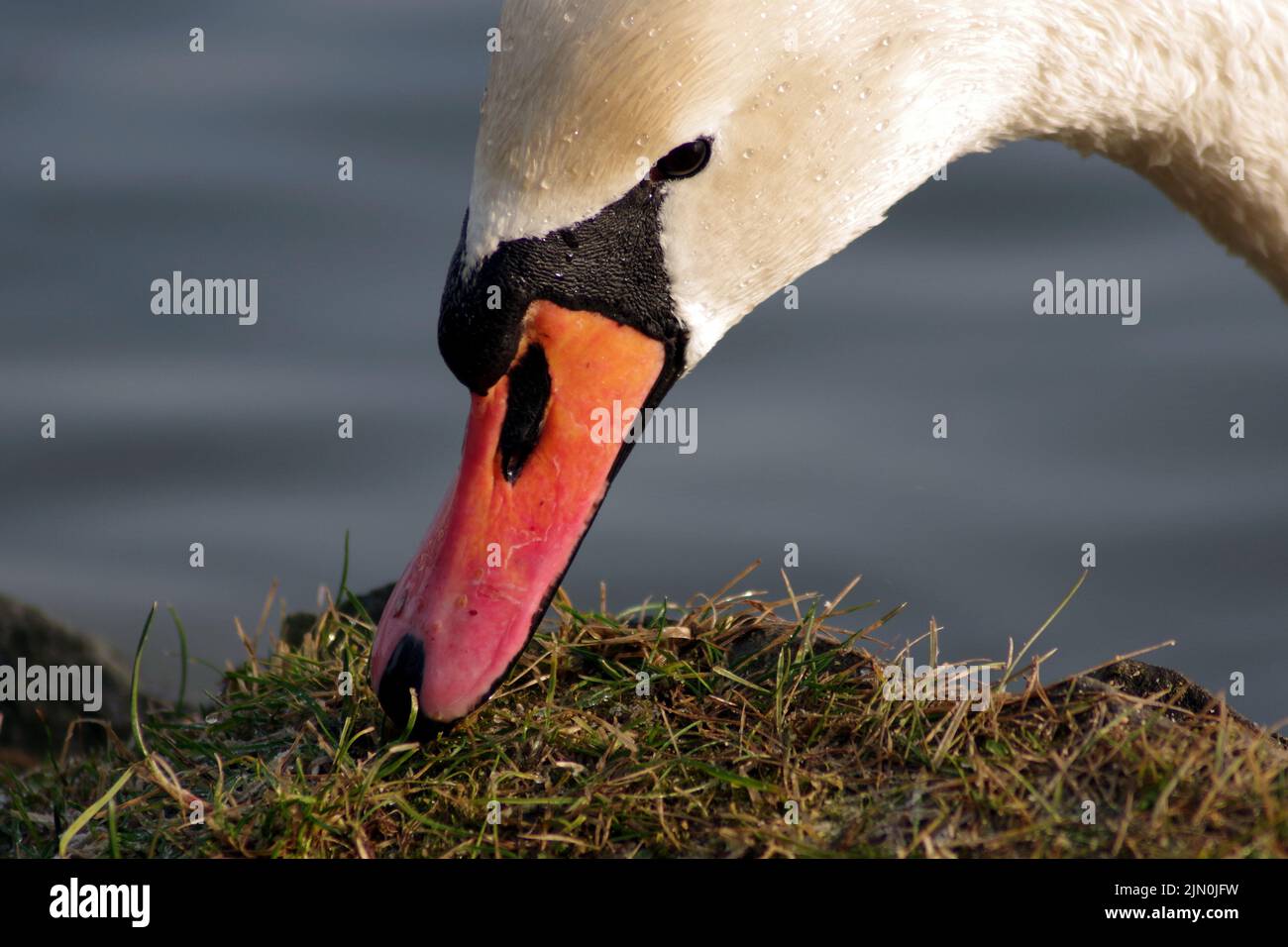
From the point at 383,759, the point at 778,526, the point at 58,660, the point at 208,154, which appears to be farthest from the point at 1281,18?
the point at 208,154

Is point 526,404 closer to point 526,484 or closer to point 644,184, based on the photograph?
point 526,484

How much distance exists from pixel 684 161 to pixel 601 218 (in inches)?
8.7

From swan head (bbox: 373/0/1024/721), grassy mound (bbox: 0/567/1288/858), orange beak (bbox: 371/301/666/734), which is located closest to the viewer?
grassy mound (bbox: 0/567/1288/858)

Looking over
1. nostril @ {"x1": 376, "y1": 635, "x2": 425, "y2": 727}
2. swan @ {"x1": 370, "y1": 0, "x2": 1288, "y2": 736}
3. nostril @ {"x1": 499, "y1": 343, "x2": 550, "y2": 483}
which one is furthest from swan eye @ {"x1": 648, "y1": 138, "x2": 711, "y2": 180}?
nostril @ {"x1": 376, "y1": 635, "x2": 425, "y2": 727}

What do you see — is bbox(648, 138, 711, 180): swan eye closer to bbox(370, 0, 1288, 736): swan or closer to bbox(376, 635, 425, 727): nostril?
bbox(370, 0, 1288, 736): swan

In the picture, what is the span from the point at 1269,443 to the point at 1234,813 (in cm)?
496

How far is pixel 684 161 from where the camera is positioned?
372 centimetres

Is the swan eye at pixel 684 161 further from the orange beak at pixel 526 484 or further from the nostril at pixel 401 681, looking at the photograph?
the nostril at pixel 401 681

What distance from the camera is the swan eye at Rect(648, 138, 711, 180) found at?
3684 millimetres

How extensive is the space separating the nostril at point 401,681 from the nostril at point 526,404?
17.6 inches

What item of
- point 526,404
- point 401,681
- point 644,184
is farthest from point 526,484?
point 644,184

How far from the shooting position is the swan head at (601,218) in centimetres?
354

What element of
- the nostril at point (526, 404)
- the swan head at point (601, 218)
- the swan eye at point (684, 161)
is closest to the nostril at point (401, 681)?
the swan head at point (601, 218)

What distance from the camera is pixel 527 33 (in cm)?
352
